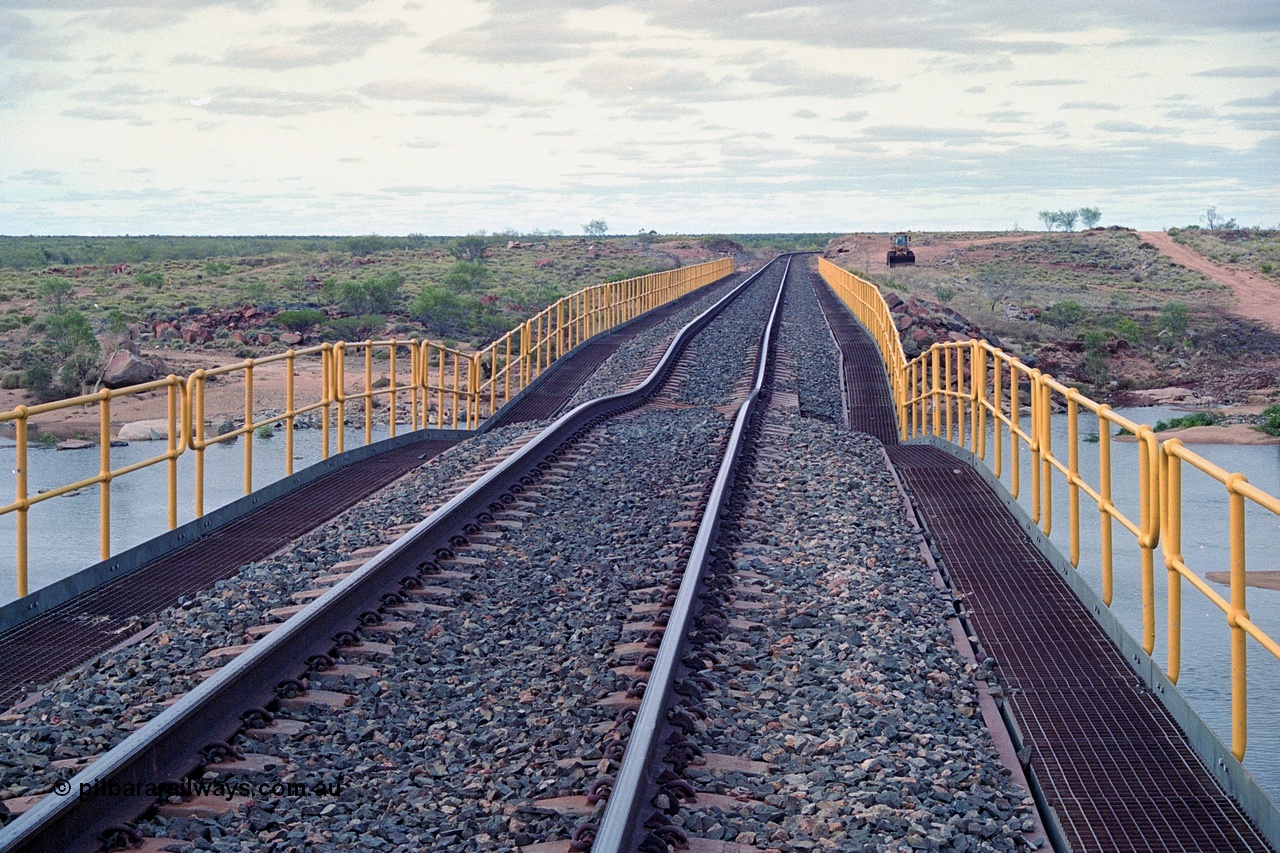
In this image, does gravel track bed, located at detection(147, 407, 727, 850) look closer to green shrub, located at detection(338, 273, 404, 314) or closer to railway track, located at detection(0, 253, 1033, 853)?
railway track, located at detection(0, 253, 1033, 853)

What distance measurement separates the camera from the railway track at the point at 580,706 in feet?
15.9

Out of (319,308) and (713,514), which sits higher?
(319,308)

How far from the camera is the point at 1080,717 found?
621 centimetres

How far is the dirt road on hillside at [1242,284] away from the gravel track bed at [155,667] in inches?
1860

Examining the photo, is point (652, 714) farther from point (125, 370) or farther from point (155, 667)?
point (125, 370)

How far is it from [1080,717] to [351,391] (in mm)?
21761

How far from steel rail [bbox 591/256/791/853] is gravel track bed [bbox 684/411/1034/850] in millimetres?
219

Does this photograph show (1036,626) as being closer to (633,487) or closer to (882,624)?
(882,624)

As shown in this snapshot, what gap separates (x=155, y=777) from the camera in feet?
17.0

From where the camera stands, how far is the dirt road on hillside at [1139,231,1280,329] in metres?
55.4

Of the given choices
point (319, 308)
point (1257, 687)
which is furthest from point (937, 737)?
point (319, 308)

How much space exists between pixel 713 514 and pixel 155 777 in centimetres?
504

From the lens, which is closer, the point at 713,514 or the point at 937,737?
the point at 937,737

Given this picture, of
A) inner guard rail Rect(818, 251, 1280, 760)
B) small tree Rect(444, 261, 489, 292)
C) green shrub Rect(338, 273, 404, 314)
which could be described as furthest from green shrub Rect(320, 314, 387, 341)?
inner guard rail Rect(818, 251, 1280, 760)
